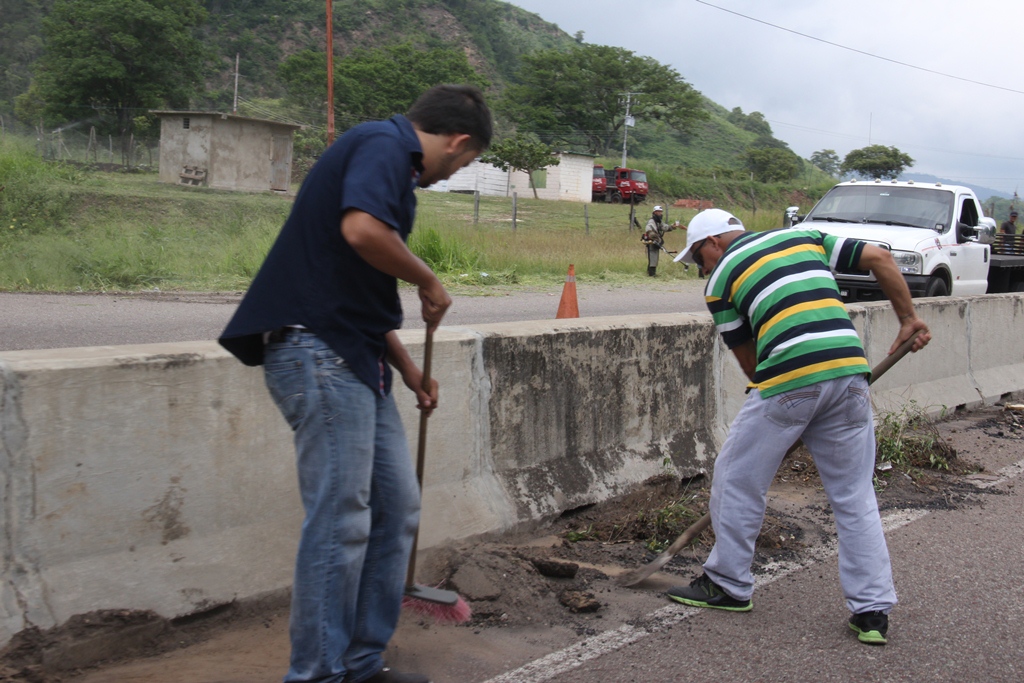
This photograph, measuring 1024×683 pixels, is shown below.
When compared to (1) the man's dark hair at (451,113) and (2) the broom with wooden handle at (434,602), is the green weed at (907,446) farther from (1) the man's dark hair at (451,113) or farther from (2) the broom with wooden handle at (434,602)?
(1) the man's dark hair at (451,113)

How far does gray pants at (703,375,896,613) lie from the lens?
12.5ft

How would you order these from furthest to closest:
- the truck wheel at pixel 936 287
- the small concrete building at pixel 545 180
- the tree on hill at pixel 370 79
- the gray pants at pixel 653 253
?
1. the tree on hill at pixel 370 79
2. the small concrete building at pixel 545 180
3. the gray pants at pixel 653 253
4. the truck wheel at pixel 936 287

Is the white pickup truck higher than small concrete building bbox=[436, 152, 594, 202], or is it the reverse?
small concrete building bbox=[436, 152, 594, 202]

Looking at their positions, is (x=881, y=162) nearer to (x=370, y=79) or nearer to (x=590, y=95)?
(x=590, y=95)

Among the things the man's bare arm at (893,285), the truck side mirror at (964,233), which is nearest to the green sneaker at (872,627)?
the man's bare arm at (893,285)

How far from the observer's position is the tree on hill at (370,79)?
63.8 metres

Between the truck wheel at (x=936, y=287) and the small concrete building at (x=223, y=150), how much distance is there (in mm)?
31373

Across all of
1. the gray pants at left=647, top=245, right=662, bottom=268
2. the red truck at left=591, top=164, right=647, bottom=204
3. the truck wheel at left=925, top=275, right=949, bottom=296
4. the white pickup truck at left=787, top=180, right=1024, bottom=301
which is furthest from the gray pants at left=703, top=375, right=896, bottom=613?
the red truck at left=591, top=164, right=647, bottom=204

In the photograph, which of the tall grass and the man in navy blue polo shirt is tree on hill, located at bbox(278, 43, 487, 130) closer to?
the tall grass

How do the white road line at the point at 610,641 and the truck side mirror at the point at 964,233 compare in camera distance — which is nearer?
the white road line at the point at 610,641

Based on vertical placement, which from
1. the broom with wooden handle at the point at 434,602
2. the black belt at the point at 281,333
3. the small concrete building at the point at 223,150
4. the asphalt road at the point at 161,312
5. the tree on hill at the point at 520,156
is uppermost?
the tree on hill at the point at 520,156

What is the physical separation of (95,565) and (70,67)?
187ft

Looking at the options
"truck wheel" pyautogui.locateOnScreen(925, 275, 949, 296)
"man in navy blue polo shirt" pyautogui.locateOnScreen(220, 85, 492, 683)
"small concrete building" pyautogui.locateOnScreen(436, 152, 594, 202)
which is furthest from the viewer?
"small concrete building" pyautogui.locateOnScreen(436, 152, 594, 202)

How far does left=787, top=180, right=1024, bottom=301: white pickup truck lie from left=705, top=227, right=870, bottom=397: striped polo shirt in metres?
8.16
